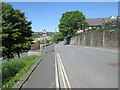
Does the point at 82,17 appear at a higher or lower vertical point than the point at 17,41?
higher


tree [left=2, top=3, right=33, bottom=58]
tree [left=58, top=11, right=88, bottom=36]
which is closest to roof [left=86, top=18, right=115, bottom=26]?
tree [left=58, top=11, right=88, bottom=36]

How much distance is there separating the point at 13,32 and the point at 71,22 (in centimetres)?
4609

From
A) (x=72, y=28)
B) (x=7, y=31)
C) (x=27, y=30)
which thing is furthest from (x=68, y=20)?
(x=7, y=31)

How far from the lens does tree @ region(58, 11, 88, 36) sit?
63312 millimetres

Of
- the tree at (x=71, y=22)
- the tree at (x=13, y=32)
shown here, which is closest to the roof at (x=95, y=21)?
the tree at (x=71, y=22)

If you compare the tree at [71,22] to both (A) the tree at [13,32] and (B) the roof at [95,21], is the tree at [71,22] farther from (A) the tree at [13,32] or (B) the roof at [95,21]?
(A) the tree at [13,32]

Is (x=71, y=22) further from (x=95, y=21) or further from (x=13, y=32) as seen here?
(x=13, y=32)

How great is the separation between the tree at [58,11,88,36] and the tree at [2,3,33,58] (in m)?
42.7

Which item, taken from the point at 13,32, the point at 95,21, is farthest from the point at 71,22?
the point at 13,32

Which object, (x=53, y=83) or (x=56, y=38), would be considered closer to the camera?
(x=53, y=83)

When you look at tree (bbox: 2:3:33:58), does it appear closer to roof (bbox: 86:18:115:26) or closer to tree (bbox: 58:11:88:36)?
tree (bbox: 58:11:88:36)

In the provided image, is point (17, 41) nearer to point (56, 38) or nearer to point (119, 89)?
point (119, 89)

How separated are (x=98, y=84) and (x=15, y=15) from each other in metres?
16.2

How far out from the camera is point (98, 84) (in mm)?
5703
